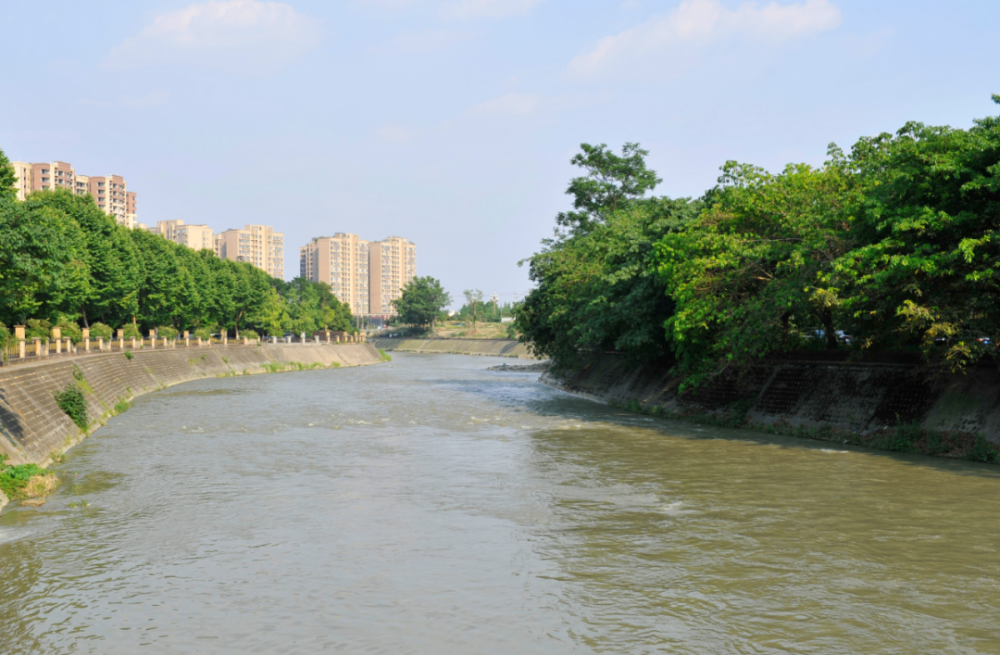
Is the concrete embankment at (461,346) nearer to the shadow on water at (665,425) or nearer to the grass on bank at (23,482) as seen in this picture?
the shadow on water at (665,425)

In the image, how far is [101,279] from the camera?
219ft

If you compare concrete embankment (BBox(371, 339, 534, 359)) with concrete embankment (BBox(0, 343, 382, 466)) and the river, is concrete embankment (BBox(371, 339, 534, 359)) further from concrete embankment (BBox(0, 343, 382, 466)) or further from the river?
the river

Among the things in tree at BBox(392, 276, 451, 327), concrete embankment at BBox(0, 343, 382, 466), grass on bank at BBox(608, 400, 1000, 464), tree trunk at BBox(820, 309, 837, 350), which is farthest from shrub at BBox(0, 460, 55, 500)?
tree at BBox(392, 276, 451, 327)

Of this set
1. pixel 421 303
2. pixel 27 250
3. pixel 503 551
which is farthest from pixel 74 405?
pixel 421 303

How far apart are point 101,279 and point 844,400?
5945cm

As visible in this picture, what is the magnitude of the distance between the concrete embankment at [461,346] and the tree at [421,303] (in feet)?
30.8

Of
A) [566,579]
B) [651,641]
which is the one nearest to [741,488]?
[566,579]

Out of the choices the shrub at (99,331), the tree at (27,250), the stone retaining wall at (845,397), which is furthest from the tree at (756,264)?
the shrub at (99,331)

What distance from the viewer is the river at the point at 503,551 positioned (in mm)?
11602

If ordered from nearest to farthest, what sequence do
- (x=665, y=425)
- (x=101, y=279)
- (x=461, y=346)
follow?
Result: (x=665, y=425) < (x=101, y=279) < (x=461, y=346)

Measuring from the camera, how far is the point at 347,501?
67.1 ft

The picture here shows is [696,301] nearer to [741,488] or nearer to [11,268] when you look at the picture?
[741,488]

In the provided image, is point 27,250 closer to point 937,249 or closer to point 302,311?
point 937,249

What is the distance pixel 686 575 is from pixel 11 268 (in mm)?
22530
